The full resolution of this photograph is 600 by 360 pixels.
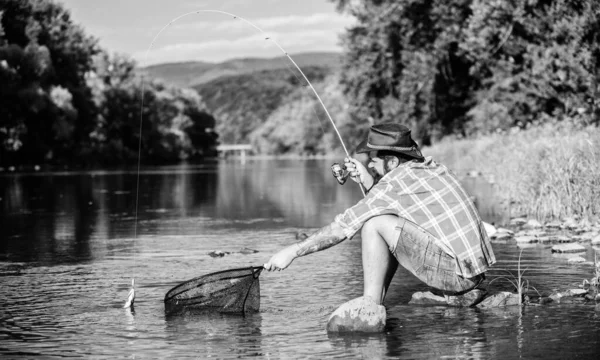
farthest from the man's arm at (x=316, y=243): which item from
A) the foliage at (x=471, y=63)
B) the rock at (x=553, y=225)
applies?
the foliage at (x=471, y=63)

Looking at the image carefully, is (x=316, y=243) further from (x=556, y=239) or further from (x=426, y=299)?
(x=556, y=239)

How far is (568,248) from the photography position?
472 inches

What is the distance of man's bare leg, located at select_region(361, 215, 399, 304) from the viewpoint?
24.0ft

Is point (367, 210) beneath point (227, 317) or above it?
above

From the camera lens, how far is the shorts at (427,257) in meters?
7.39

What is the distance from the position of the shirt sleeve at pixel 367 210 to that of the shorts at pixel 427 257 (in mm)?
154

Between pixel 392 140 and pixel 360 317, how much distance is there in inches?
52.1

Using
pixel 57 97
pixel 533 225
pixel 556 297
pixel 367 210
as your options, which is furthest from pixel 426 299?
A: pixel 57 97

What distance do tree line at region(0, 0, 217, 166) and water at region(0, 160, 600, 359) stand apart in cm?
2891

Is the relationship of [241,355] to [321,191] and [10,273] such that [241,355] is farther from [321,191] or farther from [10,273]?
[321,191]

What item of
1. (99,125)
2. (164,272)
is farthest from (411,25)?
(164,272)

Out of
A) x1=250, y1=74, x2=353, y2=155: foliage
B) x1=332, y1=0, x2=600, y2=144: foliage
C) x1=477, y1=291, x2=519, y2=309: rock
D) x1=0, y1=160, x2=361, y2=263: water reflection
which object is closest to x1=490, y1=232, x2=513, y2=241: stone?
x1=0, y1=160, x2=361, y2=263: water reflection

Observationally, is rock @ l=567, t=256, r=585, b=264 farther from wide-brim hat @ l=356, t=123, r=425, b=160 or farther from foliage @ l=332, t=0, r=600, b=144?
foliage @ l=332, t=0, r=600, b=144

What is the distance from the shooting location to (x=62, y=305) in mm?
8812
